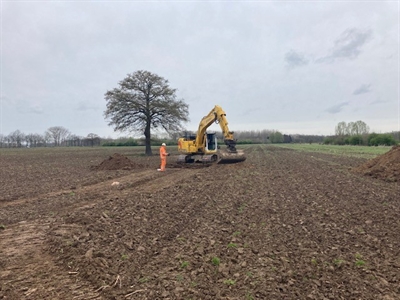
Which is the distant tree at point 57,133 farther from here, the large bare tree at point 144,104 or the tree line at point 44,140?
the large bare tree at point 144,104

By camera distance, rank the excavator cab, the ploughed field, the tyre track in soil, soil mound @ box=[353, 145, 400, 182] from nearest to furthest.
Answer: the tyre track in soil → the ploughed field → soil mound @ box=[353, 145, 400, 182] → the excavator cab

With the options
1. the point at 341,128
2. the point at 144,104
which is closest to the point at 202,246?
the point at 144,104

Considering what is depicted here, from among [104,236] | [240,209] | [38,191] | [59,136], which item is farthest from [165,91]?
[59,136]

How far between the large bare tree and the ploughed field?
83.7ft

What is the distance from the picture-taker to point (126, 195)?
40.9ft

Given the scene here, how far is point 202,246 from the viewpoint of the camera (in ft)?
22.0

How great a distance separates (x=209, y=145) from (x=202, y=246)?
18.8m

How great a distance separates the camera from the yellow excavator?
2322cm

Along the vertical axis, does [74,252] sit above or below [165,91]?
below

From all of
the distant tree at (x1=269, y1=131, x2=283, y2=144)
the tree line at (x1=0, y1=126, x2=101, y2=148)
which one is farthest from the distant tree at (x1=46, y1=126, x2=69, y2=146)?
the distant tree at (x1=269, y1=131, x2=283, y2=144)

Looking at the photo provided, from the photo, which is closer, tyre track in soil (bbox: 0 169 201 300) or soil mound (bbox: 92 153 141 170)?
tyre track in soil (bbox: 0 169 201 300)

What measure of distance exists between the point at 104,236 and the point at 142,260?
5.24ft

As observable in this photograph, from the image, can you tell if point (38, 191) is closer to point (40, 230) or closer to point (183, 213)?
point (40, 230)

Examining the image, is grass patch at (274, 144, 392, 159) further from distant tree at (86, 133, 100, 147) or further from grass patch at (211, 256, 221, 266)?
distant tree at (86, 133, 100, 147)
